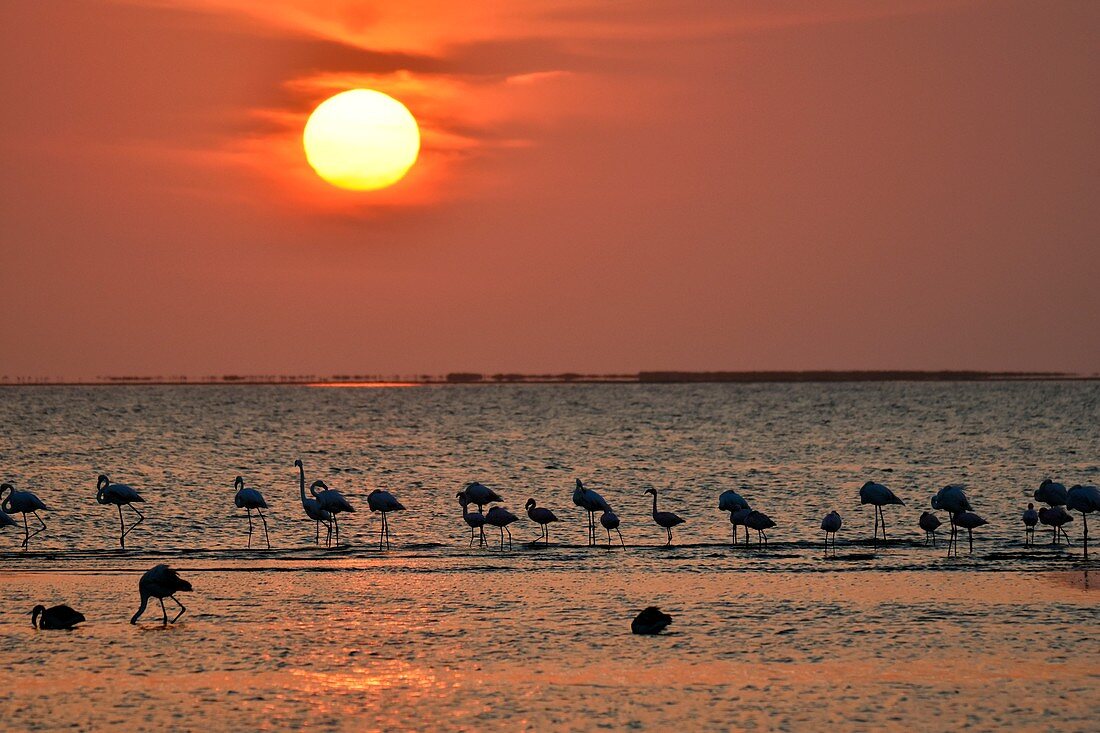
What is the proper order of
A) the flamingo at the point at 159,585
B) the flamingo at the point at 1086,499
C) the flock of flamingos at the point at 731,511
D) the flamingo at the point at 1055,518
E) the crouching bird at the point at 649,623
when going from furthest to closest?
the flamingo at the point at 1055,518, the flock of flamingos at the point at 731,511, the flamingo at the point at 1086,499, the flamingo at the point at 159,585, the crouching bird at the point at 649,623

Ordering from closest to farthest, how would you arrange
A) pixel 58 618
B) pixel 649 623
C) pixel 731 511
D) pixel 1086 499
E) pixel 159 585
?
1. pixel 649 623
2. pixel 58 618
3. pixel 159 585
4. pixel 1086 499
5. pixel 731 511

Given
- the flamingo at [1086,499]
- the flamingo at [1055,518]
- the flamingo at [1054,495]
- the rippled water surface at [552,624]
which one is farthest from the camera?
the flamingo at [1054,495]

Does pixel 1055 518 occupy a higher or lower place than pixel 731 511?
lower

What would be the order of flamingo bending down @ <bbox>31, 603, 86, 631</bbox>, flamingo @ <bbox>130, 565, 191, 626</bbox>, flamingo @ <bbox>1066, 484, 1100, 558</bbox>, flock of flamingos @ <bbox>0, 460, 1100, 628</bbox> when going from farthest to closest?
flock of flamingos @ <bbox>0, 460, 1100, 628</bbox>
flamingo @ <bbox>1066, 484, 1100, 558</bbox>
flamingo @ <bbox>130, 565, 191, 626</bbox>
flamingo bending down @ <bbox>31, 603, 86, 631</bbox>

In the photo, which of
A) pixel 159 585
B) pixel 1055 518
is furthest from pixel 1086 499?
pixel 159 585

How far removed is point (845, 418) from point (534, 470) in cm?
7556

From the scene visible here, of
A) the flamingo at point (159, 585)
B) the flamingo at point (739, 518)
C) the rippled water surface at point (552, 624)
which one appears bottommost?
the rippled water surface at point (552, 624)

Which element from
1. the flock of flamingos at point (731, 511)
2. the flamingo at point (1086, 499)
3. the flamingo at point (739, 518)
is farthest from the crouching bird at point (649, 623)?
the flamingo at point (1086, 499)

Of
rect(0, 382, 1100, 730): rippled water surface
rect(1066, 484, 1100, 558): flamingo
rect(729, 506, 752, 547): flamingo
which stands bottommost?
rect(0, 382, 1100, 730): rippled water surface

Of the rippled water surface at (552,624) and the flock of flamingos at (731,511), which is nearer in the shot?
the rippled water surface at (552,624)

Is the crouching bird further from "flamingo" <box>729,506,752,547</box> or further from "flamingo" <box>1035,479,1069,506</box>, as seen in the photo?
"flamingo" <box>1035,479,1069,506</box>

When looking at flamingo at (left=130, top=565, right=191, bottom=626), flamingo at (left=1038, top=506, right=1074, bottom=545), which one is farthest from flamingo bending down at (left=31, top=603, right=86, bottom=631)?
flamingo at (left=1038, top=506, right=1074, bottom=545)

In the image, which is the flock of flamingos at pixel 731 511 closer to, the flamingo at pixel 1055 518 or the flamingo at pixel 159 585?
the flamingo at pixel 1055 518

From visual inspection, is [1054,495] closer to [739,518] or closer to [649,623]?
[739,518]
